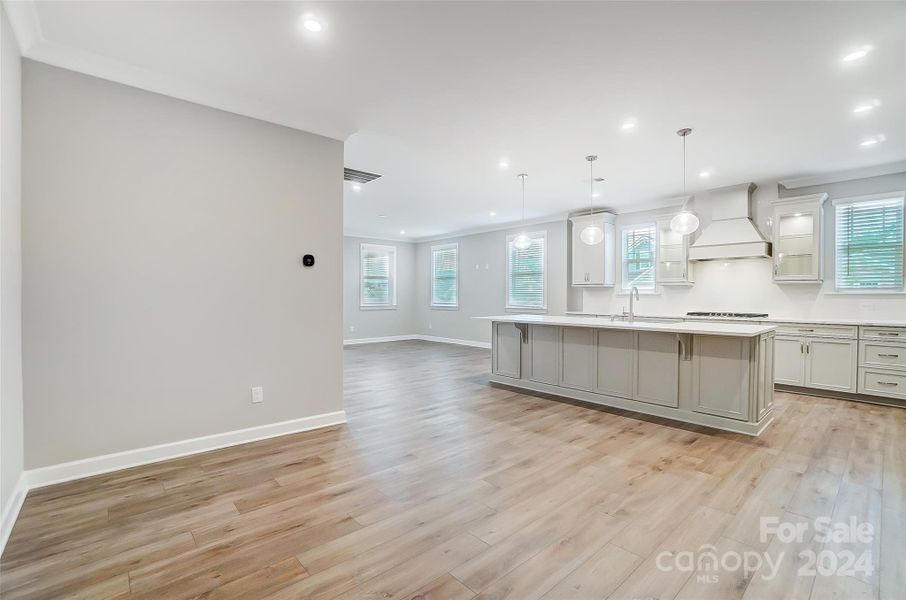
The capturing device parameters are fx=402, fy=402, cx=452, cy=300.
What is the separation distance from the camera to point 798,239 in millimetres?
5266

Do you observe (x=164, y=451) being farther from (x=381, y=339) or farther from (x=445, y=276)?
(x=445, y=276)

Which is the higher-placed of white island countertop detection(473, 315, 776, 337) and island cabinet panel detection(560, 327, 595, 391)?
white island countertop detection(473, 315, 776, 337)

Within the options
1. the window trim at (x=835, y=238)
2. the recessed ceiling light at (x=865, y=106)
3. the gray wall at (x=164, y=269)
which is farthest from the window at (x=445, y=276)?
the recessed ceiling light at (x=865, y=106)

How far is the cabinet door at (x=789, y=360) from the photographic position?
501 centimetres

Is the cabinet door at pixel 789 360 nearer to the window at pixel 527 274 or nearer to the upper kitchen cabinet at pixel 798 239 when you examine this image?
the upper kitchen cabinet at pixel 798 239

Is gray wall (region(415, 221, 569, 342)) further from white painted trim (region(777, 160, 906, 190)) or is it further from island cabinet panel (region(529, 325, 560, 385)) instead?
white painted trim (region(777, 160, 906, 190))

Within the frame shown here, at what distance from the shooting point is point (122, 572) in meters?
1.79

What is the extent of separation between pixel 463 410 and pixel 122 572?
9.74 feet

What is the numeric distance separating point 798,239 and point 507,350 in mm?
4063

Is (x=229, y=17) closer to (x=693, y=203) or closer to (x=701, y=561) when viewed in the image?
(x=701, y=561)

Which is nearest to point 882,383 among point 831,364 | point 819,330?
point 831,364

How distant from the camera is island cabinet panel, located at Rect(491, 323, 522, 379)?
539 cm

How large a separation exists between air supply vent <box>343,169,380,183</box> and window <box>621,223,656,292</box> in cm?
451

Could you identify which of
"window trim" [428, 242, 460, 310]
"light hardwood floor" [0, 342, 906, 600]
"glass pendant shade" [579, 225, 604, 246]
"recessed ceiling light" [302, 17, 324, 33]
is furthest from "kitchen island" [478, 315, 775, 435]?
"window trim" [428, 242, 460, 310]
